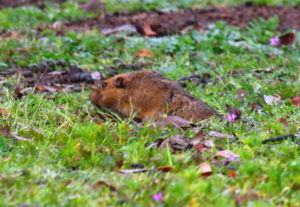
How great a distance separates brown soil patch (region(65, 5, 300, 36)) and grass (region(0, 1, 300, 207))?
573 mm

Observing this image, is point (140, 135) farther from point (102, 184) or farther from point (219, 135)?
point (102, 184)

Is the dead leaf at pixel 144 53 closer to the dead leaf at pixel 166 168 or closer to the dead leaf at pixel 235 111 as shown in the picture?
the dead leaf at pixel 235 111

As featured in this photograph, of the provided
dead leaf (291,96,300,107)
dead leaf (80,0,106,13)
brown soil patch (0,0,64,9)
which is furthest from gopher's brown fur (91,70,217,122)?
brown soil patch (0,0,64,9)

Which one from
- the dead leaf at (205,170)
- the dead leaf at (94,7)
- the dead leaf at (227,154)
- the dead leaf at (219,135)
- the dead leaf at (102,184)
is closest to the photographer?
the dead leaf at (102,184)

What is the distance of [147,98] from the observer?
5.91 m

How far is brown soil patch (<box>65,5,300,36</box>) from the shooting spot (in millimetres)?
9023

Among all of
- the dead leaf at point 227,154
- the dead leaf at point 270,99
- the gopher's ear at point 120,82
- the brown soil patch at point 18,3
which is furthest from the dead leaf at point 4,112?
the brown soil patch at point 18,3

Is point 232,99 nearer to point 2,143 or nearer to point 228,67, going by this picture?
point 228,67

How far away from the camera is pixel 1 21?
9156 mm

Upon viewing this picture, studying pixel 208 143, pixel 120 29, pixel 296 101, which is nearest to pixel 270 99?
pixel 296 101

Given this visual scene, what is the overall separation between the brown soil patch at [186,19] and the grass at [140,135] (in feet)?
1.88

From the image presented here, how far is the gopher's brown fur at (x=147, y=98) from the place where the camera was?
5652 mm

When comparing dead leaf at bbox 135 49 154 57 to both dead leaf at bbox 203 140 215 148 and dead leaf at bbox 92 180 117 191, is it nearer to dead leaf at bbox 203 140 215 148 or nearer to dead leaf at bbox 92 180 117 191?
dead leaf at bbox 203 140 215 148

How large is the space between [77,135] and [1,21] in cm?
480
